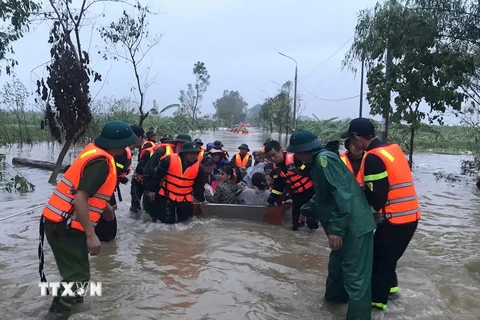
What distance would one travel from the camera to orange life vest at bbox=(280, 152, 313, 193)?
6.27 metres

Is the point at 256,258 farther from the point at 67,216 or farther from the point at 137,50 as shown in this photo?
the point at 137,50

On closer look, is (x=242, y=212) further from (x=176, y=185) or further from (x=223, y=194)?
(x=176, y=185)

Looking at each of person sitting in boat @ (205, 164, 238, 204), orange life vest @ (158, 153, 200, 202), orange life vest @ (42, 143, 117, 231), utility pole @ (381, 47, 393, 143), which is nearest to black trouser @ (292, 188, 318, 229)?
person sitting in boat @ (205, 164, 238, 204)

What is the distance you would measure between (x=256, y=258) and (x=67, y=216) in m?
2.85

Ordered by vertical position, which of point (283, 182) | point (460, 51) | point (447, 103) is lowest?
point (283, 182)

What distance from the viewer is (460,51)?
9.77m

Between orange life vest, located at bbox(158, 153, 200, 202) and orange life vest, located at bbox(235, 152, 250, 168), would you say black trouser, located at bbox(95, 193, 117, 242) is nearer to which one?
orange life vest, located at bbox(158, 153, 200, 202)

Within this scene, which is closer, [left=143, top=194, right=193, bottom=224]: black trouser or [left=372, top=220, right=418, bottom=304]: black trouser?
[left=372, top=220, right=418, bottom=304]: black trouser

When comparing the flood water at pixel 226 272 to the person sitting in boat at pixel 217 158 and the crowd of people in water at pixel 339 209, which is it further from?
the person sitting in boat at pixel 217 158

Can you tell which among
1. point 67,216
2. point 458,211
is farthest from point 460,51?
point 67,216

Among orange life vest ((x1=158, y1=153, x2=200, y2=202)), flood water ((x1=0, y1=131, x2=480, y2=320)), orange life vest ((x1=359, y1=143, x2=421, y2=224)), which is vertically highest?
orange life vest ((x1=359, y1=143, x2=421, y2=224))

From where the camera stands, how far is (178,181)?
21.1 ft

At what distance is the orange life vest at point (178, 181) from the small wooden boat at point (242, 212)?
564 millimetres

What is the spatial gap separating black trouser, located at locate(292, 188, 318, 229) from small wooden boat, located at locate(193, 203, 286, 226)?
30 cm
